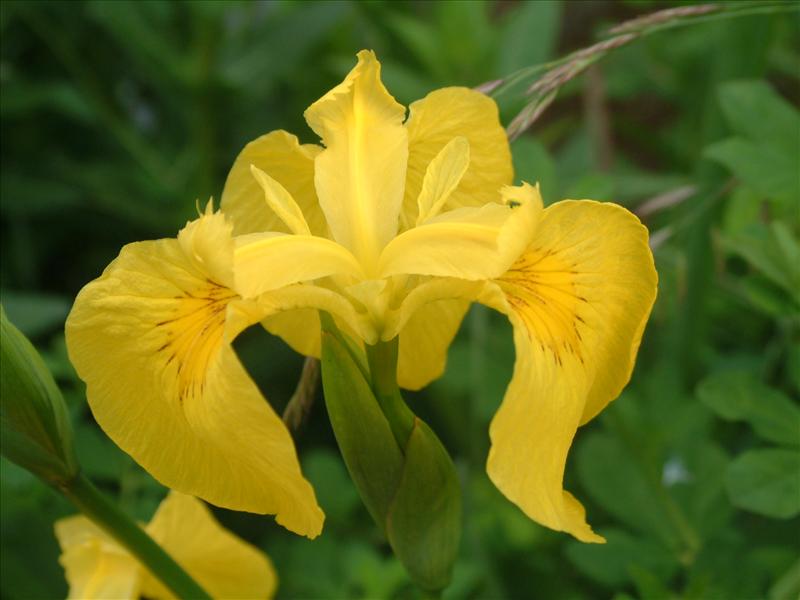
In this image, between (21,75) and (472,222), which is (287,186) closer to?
(472,222)

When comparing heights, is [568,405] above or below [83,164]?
above

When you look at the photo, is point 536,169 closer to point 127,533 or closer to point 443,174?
point 443,174

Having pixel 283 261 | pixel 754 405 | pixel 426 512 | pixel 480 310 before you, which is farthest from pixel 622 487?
pixel 283 261

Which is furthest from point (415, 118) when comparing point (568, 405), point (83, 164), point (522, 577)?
point (83, 164)

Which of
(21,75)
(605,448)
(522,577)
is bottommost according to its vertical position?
(522,577)

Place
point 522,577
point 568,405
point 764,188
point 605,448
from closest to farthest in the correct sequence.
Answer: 1. point 568,405
2. point 764,188
3. point 605,448
4. point 522,577

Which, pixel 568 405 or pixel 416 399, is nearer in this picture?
pixel 568 405

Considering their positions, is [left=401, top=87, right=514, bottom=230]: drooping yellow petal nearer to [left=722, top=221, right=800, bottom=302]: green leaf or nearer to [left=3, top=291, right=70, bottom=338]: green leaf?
[left=722, top=221, right=800, bottom=302]: green leaf

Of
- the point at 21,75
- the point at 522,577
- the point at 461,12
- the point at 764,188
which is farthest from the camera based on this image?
the point at 21,75
